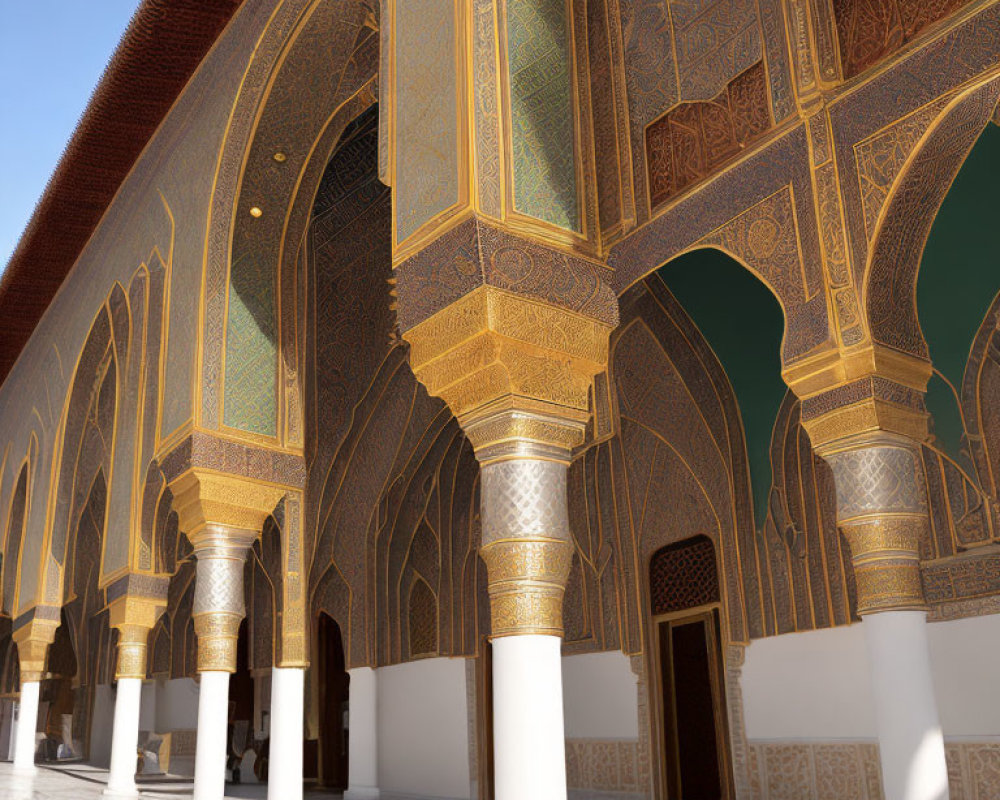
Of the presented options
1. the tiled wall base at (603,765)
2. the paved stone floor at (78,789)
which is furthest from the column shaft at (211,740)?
the tiled wall base at (603,765)

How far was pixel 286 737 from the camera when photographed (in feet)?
19.2

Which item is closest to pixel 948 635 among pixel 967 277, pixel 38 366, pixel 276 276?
pixel 967 277

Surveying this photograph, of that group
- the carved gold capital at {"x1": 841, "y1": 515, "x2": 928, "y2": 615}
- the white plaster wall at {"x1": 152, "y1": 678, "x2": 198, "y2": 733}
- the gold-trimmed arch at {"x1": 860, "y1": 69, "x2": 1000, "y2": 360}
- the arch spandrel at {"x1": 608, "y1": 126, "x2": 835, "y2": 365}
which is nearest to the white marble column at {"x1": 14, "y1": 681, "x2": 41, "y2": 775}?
the white plaster wall at {"x1": 152, "y1": 678, "x2": 198, "y2": 733}

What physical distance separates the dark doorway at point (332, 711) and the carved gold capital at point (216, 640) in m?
5.54

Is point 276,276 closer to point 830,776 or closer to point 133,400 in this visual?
point 133,400

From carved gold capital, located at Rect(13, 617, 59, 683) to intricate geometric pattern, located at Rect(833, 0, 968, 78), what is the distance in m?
9.30

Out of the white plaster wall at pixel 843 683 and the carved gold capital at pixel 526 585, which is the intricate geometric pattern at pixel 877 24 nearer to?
the carved gold capital at pixel 526 585

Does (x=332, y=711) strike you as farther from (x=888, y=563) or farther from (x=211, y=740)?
(x=888, y=563)

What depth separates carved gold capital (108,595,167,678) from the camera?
744cm

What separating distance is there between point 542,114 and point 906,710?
252 cm

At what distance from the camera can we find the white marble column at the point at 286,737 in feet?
19.0

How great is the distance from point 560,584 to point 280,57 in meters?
4.04

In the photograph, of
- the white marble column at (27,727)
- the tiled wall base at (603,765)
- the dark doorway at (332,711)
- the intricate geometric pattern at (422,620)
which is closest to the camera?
the tiled wall base at (603,765)

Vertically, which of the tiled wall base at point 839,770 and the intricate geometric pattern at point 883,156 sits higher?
the intricate geometric pattern at point 883,156
